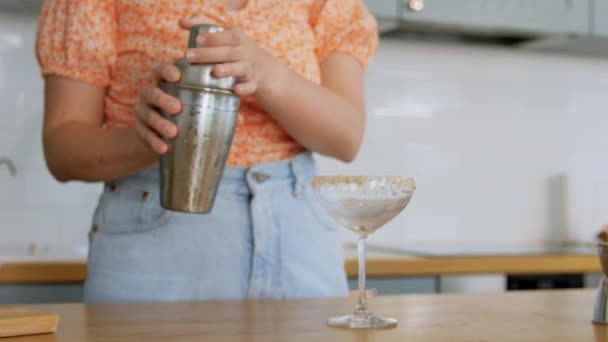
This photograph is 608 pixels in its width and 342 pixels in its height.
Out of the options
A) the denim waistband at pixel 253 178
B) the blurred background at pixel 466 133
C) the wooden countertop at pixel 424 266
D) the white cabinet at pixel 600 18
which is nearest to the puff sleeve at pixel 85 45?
the denim waistband at pixel 253 178

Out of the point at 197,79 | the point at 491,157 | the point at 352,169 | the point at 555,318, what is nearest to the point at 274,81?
the point at 197,79

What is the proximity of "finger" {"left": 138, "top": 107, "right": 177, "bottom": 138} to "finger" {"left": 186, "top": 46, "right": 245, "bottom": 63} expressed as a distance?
0.07 meters

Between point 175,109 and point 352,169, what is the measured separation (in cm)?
164

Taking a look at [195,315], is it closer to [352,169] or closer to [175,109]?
[175,109]

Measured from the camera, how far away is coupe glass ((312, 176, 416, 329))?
2.68 feet

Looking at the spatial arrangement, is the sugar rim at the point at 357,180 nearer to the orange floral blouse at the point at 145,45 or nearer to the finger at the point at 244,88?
the finger at the point at 244,88

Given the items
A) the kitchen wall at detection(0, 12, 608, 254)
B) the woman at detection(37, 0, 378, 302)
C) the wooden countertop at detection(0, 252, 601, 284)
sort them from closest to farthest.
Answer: the woman at detection(37, 0, 378, 302) → the wooden countertop at detection(0, 252, 601, 284) → the kitchen wall at detection(0, 12, 608, 254)

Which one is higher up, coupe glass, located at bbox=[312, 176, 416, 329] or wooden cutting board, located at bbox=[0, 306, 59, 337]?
coupe glass, located at bbox=[312, 176, 416, 329]

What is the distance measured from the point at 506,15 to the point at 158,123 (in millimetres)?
1654

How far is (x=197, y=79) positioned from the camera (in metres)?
0.87

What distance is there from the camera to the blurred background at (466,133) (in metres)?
2.28

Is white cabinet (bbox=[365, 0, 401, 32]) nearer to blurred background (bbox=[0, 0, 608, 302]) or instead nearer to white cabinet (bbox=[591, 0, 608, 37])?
blurred background (bbox=[0, 0, 608, 302])

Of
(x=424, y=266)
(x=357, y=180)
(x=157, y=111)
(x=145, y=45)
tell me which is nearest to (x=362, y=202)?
(x=357, y=180)

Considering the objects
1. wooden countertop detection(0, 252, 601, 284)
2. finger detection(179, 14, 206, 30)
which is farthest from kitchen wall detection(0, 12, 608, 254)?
finger detection(179, 14, 206, 30)
